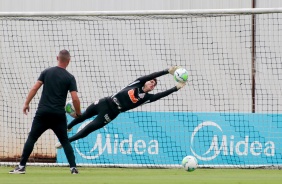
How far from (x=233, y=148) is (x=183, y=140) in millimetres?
1026

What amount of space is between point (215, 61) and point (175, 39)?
1065 millimetres

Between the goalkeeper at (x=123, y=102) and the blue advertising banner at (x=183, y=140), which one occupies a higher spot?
the goalkeeper at (x=123, y=102)

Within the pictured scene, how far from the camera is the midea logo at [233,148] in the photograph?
57.8 feet

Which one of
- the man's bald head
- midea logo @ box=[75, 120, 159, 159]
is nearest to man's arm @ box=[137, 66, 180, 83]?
midea logo @ box=[75, 120, 159, 159]

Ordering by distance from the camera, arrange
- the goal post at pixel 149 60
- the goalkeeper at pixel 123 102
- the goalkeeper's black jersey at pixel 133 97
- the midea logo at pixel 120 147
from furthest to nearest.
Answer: the goal post at pixel 149 60, the midea logo at pixel 120 147, the goalkeeper's black jersey at pixel 133 97, the goalkeeper at pixel 123 102

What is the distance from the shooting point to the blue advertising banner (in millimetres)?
17641

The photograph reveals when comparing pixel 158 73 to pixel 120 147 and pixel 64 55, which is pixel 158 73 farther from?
pixel 64 55

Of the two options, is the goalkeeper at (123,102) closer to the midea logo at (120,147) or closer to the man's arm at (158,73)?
the man's arm at (158,73)

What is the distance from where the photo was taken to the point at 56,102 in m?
13.8

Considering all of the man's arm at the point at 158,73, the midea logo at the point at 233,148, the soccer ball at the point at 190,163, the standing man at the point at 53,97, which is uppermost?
the man's arm at the point at 158,73

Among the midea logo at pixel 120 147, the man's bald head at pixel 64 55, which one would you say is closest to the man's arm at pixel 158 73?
the midea logo at pixel 120 147

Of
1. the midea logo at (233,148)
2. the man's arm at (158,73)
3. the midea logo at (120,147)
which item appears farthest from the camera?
the midea logo at (120,147)

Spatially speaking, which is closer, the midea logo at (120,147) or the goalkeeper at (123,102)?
the goalkeeper at (123,102)

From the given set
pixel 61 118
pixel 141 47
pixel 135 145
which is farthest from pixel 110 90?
pixel 61 118
